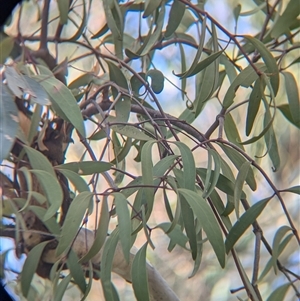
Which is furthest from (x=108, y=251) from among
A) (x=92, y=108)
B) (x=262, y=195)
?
(x=262, y=195)

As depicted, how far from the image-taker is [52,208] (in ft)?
1.87

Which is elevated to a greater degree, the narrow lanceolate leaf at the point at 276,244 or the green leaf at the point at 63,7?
the green leaf at the point at 63,7

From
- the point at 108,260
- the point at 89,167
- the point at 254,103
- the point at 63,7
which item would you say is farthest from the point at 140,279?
the point at 63,7

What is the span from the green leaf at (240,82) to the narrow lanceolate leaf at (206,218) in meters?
0.17

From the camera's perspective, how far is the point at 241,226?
2.11 feet

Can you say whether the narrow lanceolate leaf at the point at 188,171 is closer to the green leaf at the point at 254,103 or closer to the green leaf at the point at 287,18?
the green leaf at the point at 254,103

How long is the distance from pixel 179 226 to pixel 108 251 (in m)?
0.19

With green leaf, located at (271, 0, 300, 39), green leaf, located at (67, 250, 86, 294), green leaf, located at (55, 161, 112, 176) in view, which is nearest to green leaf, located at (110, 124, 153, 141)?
green leaf, located at (55, 161, 112, 176)

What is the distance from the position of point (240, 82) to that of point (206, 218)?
20 centimetres

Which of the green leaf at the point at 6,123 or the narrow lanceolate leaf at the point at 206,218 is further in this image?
the narrow lanceolate leaf at the point at 206,218

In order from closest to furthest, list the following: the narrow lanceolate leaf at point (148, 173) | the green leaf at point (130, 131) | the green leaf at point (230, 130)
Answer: the narrow lanceolate leaf at point (148, 173), the green leaf at point (130, 131), the green leaf at point (230, 130)

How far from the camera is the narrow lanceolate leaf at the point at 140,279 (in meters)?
0.56

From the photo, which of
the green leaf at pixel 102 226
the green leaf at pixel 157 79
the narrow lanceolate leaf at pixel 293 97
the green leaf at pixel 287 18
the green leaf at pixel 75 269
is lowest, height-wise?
the green leaf at pixel 75 269

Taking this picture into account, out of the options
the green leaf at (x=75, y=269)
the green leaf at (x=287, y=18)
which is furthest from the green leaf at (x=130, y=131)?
the green leaf at (x=287, y=18)
